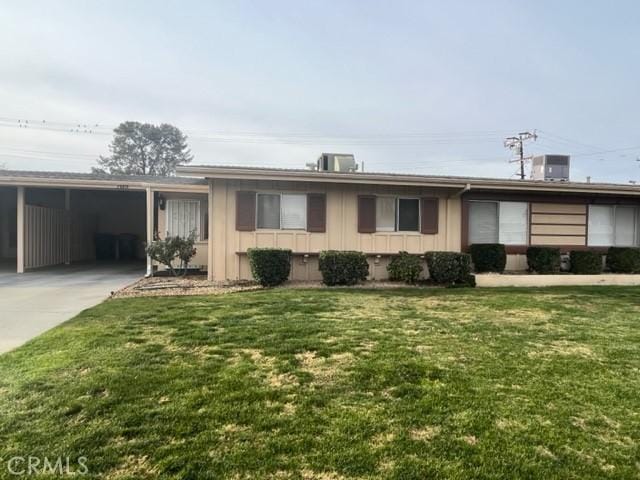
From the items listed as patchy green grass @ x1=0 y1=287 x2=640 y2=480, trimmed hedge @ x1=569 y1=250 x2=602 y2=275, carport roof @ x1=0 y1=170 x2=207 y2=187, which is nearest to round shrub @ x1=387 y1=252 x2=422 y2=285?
patchy green grass @ x1=0 y1=287 x2=640 y2=480

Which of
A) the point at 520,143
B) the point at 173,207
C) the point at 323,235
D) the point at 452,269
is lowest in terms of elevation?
the point at 452,269

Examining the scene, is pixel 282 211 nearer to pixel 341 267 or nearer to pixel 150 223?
pixel 341 267

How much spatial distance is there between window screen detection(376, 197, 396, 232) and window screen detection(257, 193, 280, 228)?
2468mm

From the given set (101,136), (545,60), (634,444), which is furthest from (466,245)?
(101,136)

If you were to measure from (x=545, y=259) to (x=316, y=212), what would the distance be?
5.95 metres

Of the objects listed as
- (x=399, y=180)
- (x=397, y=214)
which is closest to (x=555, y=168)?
(x=397, y=214)

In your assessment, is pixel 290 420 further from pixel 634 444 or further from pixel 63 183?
pixel 63 183

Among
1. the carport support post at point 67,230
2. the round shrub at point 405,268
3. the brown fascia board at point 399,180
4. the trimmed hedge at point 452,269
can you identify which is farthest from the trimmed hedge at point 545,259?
the carport support post at point 67,230

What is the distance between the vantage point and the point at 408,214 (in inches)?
431

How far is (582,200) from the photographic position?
11836 mm

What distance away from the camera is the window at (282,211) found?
10.3 metres

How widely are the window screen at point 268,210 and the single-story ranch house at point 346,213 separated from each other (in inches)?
0.9

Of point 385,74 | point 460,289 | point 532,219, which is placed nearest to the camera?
point 460,289

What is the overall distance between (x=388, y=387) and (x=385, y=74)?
1492cm
